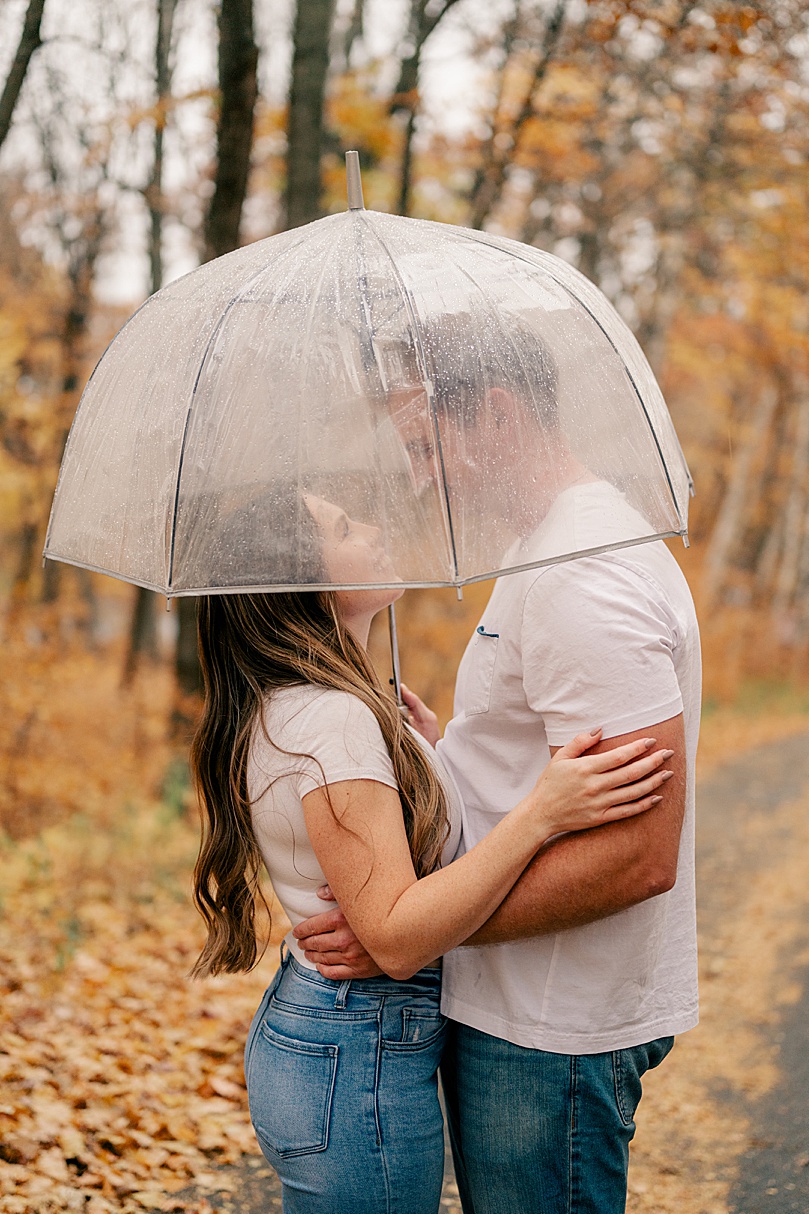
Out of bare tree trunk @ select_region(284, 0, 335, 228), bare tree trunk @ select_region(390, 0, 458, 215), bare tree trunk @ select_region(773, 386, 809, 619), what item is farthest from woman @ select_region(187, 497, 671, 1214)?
bare tree trunk @ select_region(773, 386, 809, 619)

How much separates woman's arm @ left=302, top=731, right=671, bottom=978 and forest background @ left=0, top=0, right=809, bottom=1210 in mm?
572

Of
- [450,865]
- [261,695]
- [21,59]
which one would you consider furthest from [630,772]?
[21,59]

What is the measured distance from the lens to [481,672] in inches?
84.0

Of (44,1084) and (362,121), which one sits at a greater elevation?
(362,121)

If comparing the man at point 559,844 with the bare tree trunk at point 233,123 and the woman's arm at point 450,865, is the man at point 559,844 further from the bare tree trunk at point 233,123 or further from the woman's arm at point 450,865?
the bare tree trunk at point 233,123

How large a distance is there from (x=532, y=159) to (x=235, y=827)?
12802mm

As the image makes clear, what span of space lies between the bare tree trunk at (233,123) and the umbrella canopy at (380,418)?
496 cm

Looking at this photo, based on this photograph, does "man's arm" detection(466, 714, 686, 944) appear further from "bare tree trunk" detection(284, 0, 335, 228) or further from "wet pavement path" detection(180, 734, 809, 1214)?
"bare tree trunk" detection(284, 0, 335, 228)

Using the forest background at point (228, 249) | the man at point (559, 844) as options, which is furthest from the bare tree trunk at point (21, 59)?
the man at point (559, 844)

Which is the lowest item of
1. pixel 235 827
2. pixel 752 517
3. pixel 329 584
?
pixel 235 827

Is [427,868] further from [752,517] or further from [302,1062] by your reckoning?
[752,517]

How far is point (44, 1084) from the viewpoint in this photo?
4168mm

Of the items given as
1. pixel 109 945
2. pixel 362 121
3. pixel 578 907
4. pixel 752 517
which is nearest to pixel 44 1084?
pixel 109 945

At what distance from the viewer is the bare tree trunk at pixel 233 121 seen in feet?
22.6
